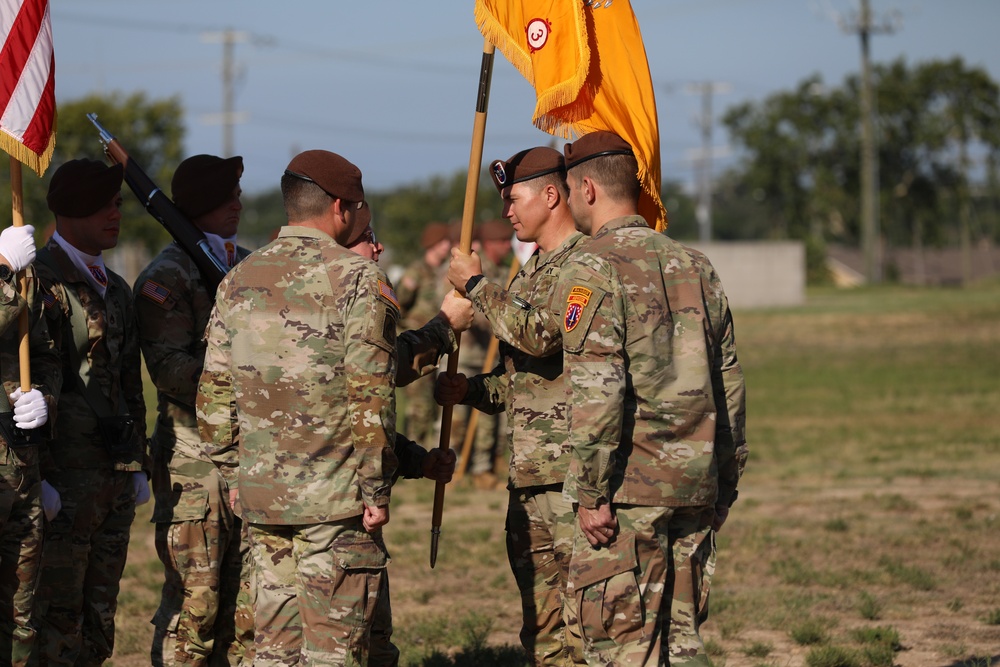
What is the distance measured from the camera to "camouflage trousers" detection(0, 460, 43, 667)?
5.04m

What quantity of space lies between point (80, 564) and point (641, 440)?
8.86ft

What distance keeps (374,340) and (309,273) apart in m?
0.38

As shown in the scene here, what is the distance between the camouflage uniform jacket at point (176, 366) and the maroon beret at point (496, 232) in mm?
5529

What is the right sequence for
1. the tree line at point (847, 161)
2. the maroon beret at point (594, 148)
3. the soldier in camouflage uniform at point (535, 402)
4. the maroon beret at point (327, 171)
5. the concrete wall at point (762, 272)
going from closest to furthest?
the maroon beret at point (327, 171)
the maroon beret at point (594, 148)
the soldier in camouflage uniform at point (535, 402)
the concrete wall at point (762, 272)
the tree line at point (847, 161)

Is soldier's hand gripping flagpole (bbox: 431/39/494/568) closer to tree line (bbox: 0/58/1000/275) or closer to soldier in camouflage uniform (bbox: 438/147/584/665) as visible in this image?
soldier in camouflage uniform (bbox: 438/147/584/665)

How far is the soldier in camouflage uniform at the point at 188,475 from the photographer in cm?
559

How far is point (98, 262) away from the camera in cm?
574

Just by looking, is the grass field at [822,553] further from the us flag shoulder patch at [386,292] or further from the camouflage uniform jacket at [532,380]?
the us flag shoulder patch at [386,292]

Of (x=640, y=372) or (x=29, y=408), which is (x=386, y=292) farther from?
(x=29, y=408)

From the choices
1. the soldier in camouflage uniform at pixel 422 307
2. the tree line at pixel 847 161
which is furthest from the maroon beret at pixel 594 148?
the tree line at pixel 847 161

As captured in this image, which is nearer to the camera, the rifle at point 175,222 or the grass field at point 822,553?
the rifle at point 175,222

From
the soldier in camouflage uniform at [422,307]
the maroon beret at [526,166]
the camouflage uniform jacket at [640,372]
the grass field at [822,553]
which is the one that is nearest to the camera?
the camouflage uniform jacket at [640,372]

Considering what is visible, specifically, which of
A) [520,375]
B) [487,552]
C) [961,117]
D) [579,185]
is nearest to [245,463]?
[520,375]

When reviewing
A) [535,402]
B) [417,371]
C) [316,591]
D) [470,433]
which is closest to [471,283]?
[417,371]
